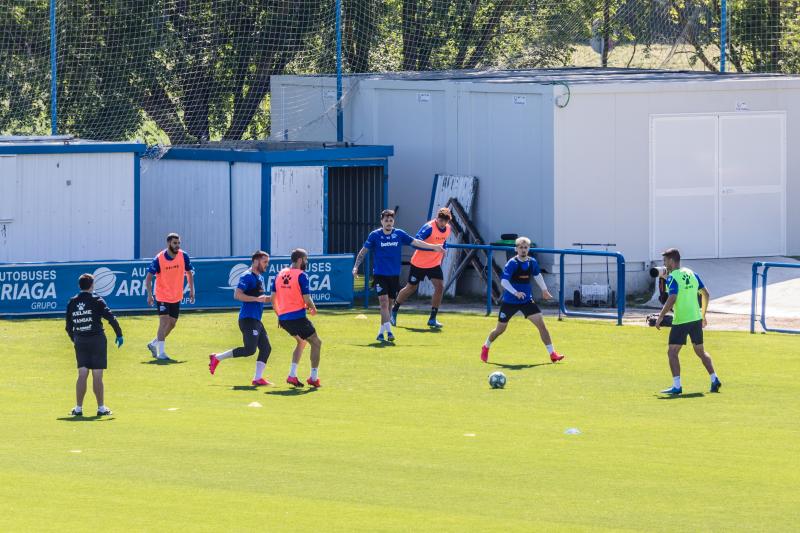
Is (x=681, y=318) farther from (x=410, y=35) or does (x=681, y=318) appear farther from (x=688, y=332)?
(x=410, y=35)

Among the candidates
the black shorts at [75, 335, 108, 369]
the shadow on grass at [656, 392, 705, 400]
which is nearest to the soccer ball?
the shadow on grass at [656, 392, 705, 400]

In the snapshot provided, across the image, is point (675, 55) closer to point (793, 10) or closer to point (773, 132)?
point (793, 10)

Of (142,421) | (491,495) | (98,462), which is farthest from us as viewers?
(142,421)

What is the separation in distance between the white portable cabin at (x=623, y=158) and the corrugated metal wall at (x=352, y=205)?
790mm

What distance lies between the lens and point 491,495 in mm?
13492

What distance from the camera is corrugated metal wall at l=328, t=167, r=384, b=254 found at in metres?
32.2

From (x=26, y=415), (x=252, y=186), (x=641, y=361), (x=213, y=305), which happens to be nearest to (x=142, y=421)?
(x=26, y=415)

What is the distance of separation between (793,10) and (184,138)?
15.3m

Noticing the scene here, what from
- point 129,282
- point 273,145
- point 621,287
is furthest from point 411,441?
point 273,145

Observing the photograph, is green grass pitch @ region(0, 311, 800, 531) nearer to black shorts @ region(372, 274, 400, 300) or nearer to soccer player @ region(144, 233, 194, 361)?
soccer player @ region(144, 233, 194, 361)

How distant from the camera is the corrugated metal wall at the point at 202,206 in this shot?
98.4 ft

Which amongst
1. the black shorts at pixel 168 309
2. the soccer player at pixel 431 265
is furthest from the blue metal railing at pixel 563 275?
the black shorts at pixel 168 309

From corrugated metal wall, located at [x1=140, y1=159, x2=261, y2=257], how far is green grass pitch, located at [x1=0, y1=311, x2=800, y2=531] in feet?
20.8

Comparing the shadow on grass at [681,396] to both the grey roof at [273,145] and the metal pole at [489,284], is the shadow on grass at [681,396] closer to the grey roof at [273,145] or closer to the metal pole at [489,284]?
the metal pole at [489,284]
